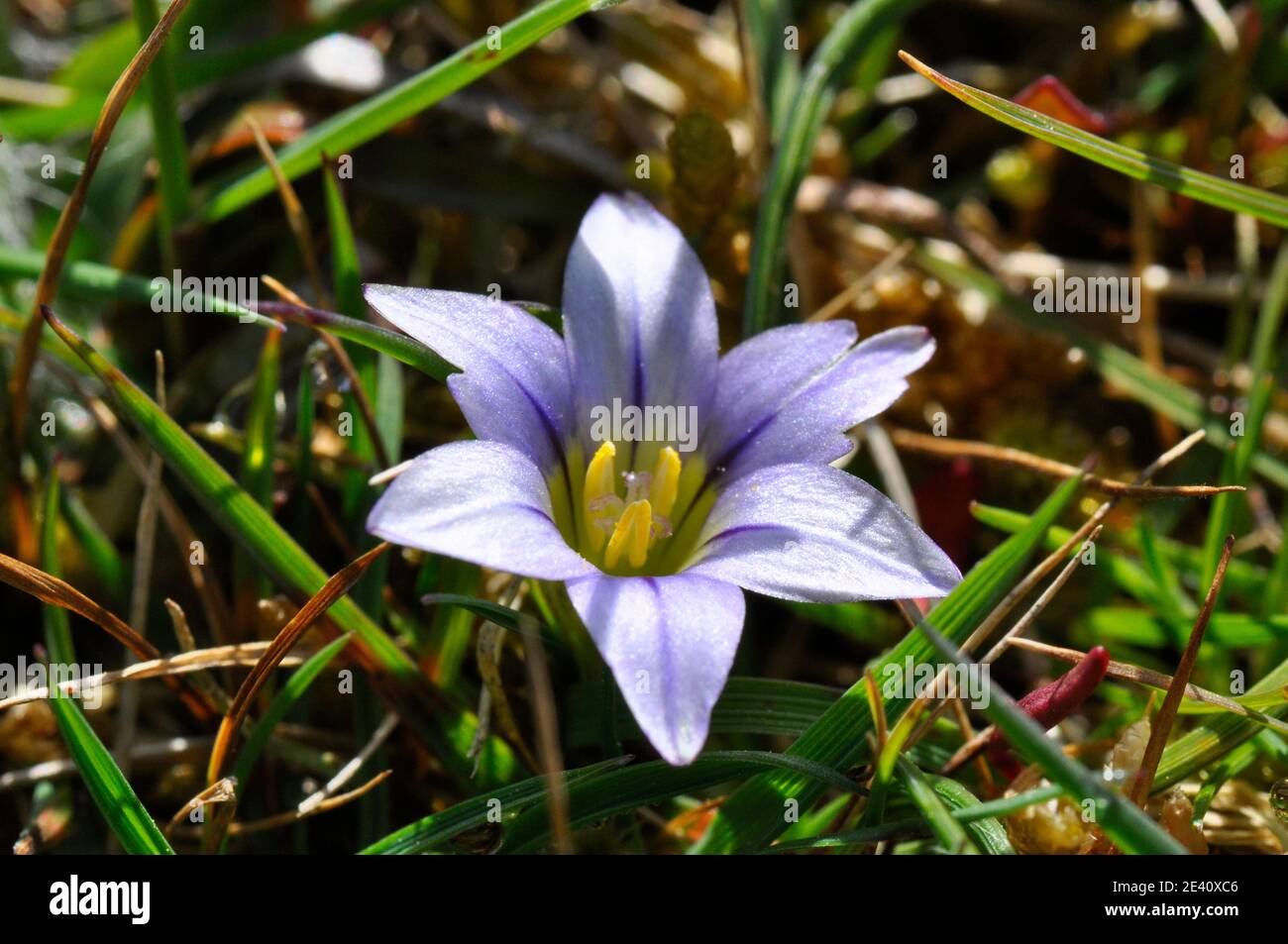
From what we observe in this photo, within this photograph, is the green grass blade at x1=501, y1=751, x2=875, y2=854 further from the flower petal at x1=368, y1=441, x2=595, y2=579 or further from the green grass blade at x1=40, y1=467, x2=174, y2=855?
the green grass blade at x1=40, y1=467, x2=174, y2=855

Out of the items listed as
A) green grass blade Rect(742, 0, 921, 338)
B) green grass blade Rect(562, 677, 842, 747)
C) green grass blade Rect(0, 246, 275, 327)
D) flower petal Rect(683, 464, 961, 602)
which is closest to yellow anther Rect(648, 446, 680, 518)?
flower petal Rect(683, 464, 961, 602)

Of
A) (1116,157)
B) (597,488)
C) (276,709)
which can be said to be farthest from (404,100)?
(1116,157)

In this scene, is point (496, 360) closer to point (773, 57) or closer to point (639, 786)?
point (639, 786)

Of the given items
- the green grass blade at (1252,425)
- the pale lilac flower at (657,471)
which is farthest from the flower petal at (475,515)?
the green grass blade at (1252,425)

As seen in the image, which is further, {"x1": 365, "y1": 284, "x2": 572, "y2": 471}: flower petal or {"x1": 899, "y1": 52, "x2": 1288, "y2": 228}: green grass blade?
{"x1": 899, "y1": 52, "x2": 1288, "y2": 228}: green grass blade

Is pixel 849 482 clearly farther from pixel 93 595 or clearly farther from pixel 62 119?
pixel 62 119
